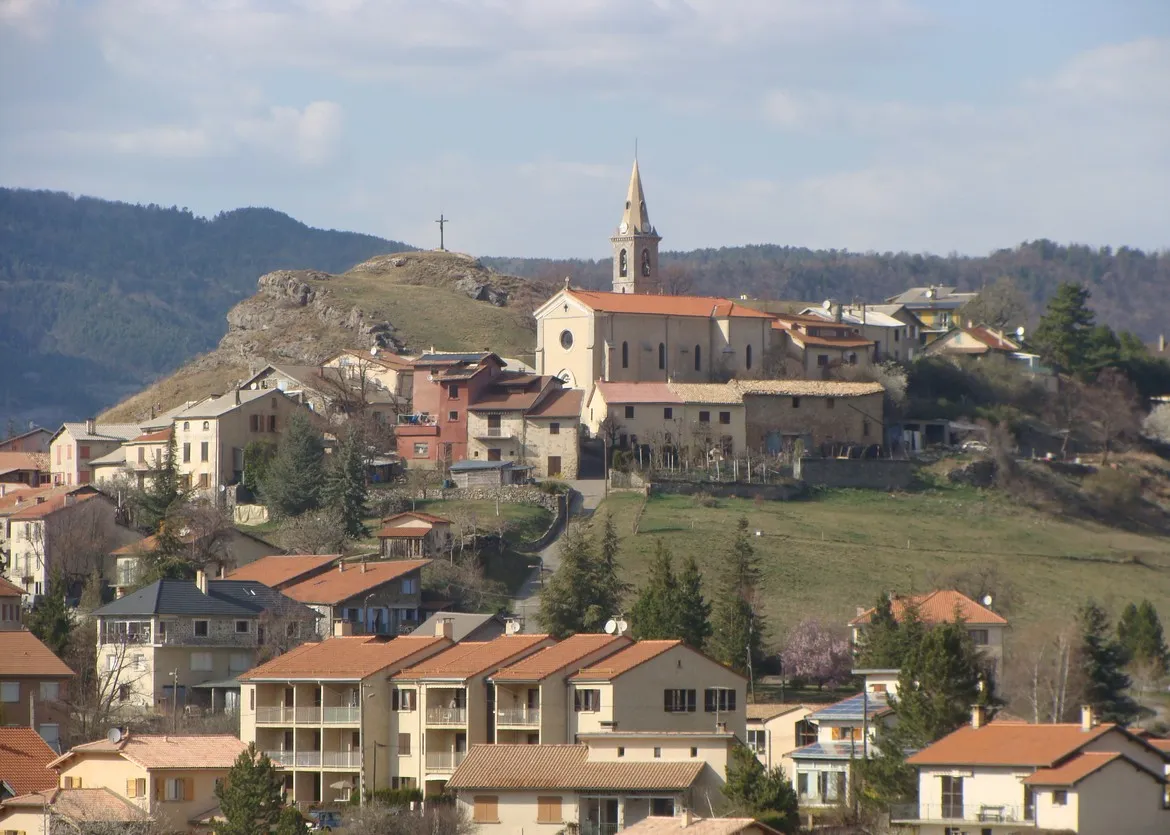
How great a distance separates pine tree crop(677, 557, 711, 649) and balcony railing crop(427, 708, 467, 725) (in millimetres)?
10611

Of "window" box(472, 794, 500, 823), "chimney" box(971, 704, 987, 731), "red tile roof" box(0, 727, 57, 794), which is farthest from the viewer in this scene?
"red tile roof" box(0, 727, 57, 794)

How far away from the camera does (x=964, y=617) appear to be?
210ft

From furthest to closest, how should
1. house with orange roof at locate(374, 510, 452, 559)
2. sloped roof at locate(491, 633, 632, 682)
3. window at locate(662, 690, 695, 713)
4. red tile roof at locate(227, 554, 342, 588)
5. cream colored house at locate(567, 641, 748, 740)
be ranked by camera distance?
1. house with orange roof at locate(374, 510, 452, 559)
2. red tile roof at locate(227, 554, 342, 588)
3. sloped roof at locate(491, 633, 632, 682)
4. window at locate(662, 690, 695, 713)
5. cream colored house at locate(567, 641, 748, 740)

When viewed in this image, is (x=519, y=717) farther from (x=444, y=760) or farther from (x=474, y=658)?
(x=474, y=658)

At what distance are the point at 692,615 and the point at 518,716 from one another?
1183 cm

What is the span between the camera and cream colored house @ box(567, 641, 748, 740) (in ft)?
174

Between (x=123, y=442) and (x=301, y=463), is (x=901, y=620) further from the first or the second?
(x=123, y=442)

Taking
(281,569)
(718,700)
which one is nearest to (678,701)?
(718,700)

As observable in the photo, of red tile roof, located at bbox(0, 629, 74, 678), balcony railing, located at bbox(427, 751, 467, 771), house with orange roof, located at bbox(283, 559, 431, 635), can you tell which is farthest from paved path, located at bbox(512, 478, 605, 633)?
red tile roof, located at bbox(0, 629, 74, 678)

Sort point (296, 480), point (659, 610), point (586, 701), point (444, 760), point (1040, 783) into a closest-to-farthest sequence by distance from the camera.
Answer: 1. point (1040, 783)
2. point (586, 701)
3. point (444, 760)
4. point (659, 610)
5. point (296, 480)

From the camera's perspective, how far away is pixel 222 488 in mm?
89375

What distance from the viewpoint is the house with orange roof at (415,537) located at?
78.2 metres

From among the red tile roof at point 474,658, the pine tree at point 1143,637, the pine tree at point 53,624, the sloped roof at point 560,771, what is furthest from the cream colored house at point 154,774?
the pine tree at point 1143,637

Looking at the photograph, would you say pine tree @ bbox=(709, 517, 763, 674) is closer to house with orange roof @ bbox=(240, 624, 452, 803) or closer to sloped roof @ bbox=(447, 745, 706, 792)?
house with orange roof @ bbox=(240, 624, 452, 803)
